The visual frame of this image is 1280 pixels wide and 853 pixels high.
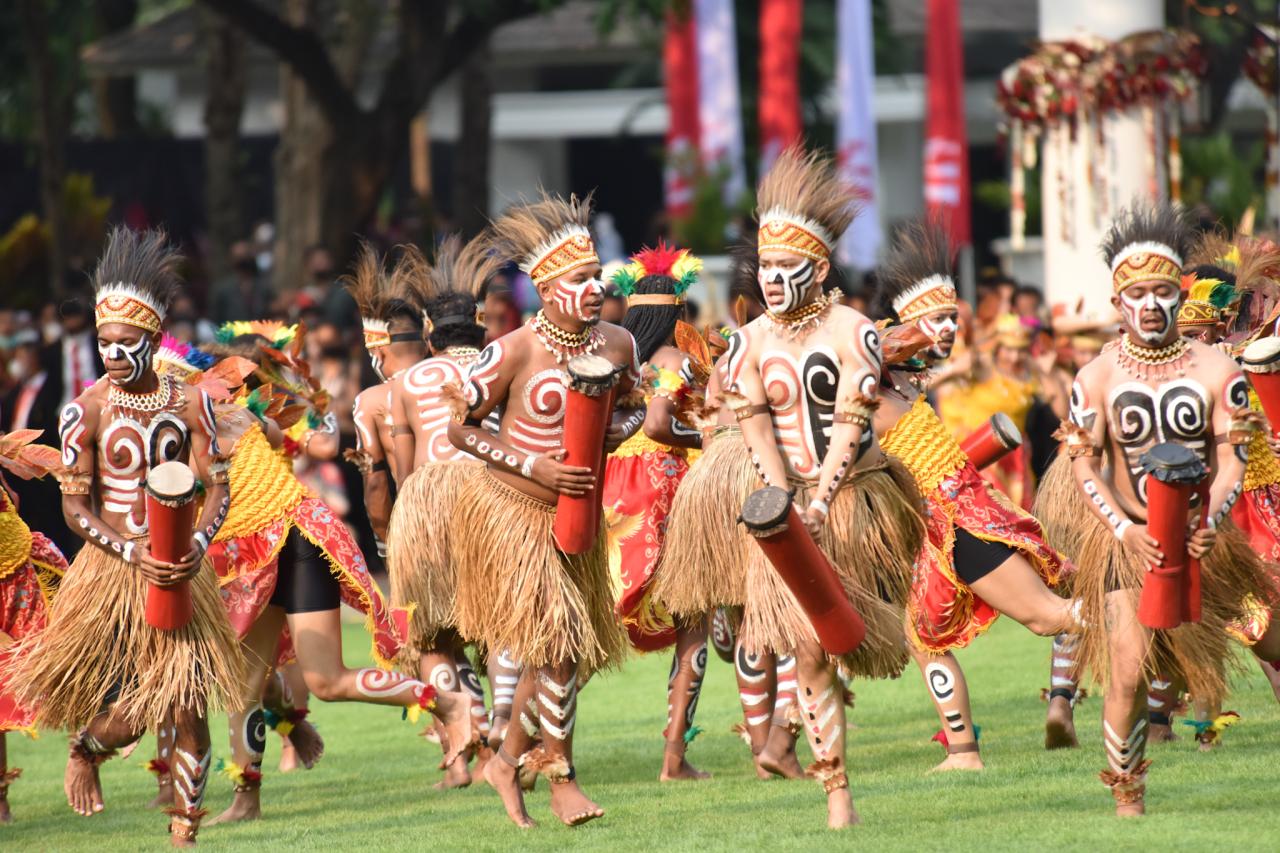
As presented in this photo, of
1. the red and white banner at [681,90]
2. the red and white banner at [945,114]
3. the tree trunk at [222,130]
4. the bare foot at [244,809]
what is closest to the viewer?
the bare foot at [244,809]

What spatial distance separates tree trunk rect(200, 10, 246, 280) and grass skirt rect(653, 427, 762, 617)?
13.0 meters

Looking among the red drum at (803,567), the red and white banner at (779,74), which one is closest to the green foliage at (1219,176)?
the red and white banner at (779,74)

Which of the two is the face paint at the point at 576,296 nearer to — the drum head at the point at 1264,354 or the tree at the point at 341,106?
the drum head at the point at 1264,354

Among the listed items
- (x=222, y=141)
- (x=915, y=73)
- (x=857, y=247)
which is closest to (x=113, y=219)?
(x=222, y=141)

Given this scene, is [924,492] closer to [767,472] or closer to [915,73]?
[767,472]

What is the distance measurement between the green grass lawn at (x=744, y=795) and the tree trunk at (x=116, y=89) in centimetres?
2204

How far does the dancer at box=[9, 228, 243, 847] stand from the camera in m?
6.32

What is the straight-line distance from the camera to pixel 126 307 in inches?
251

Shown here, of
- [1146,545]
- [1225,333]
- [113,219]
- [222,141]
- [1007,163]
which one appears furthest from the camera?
[1007,163]

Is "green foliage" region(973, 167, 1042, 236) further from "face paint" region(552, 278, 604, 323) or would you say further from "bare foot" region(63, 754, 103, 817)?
"bare foot" region(63, 754, 103, 817)

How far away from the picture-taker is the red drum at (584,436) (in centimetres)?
604

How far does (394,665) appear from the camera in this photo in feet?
26.0

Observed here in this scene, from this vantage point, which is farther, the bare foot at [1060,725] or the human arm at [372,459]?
the human arm at [372,459]

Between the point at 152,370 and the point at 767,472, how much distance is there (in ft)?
6.50
